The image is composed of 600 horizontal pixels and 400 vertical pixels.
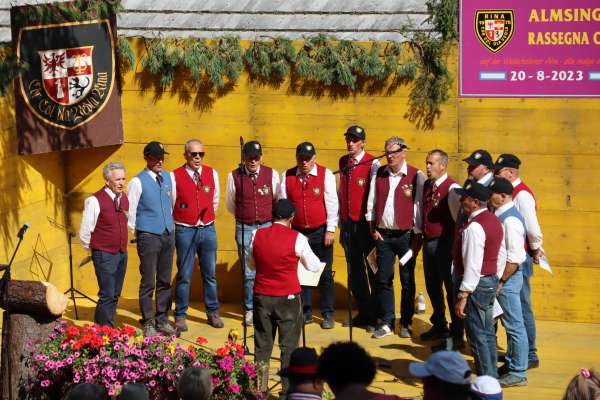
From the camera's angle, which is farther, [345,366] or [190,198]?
[190,198]

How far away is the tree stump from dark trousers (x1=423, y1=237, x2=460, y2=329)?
3379 millimetres

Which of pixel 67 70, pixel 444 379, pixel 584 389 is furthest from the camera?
pixel 67 70

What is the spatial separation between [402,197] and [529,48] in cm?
189

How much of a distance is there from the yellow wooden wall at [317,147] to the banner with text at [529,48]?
15 centimetres

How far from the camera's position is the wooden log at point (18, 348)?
906 cm

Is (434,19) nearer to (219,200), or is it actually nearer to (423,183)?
(423,183)

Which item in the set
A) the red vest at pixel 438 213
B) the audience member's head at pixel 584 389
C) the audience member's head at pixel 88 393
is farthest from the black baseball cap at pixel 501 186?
the audience member's head at pixel 88 393

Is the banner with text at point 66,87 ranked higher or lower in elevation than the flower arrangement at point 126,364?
higher

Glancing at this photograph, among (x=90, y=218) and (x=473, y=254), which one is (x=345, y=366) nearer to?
(x=473, y=254)

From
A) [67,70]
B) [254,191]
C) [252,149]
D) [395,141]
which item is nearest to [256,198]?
[254,191]

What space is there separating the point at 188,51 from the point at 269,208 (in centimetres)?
193

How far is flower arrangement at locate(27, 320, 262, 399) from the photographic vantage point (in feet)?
28.1

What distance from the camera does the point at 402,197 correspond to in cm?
1082

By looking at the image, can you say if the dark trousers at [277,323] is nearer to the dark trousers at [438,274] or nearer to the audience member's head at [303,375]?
the dark trousers at [438,274]
